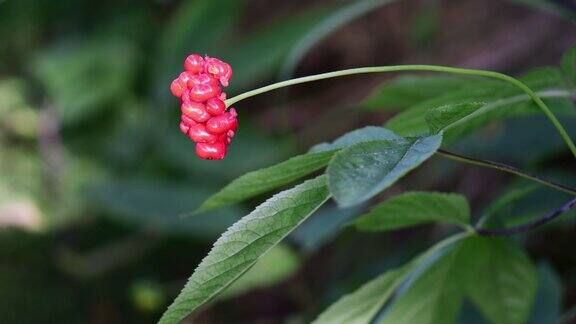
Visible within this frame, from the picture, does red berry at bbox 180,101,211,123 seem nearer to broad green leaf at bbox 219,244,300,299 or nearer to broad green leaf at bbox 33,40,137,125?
broad green leaf at bbox 219,244,300,299

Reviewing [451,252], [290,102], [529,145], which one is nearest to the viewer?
[451,252]

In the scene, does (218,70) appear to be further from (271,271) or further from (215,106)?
(271,271)

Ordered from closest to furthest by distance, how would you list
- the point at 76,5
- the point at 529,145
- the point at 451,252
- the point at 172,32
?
the point at 451,252
the point at 529,145
the point at 172,32
the point at 76,5

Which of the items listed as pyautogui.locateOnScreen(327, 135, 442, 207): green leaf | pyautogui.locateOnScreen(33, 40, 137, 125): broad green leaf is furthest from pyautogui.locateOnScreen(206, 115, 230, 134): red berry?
pyautogui.locateOnScreen(33, 40, 137, 125): broad green leaf

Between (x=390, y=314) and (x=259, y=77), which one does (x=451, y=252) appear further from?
(x=259, y=77)

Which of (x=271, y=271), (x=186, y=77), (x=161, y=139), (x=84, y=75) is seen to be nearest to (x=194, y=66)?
(x=186, y=77)

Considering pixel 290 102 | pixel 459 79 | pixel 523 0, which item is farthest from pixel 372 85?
pixel 459 79

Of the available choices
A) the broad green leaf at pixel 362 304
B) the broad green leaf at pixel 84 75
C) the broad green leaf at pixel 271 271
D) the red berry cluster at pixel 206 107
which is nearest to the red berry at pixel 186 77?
the red berry cluster at pixel 206 107
